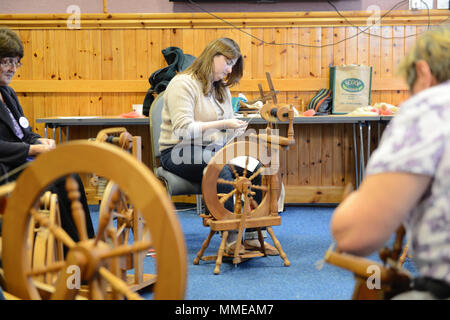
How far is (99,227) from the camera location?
977mm

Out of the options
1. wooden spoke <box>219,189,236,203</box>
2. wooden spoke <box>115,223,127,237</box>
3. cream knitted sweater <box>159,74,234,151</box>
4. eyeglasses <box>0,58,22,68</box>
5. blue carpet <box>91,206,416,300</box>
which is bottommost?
blue carpet <box>91,206,416,300</box>

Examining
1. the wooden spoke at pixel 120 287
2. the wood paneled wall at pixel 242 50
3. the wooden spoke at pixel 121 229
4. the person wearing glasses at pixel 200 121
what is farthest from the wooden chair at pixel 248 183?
the wood paneled wall at pixel 242 50

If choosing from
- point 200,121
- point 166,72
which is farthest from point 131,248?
point 166,72

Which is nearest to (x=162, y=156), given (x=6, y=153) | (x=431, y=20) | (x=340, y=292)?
(x=6, y=153)

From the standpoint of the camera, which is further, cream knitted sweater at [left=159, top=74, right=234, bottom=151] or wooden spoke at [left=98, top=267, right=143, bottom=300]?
cream knitted sweater at [left=159, top=74, right=234, bottom=151]

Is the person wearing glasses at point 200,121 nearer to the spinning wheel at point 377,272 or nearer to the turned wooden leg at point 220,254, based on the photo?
the turned wooden leg at point 220,254

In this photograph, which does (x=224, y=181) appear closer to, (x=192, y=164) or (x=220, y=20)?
(x=192, y=164)

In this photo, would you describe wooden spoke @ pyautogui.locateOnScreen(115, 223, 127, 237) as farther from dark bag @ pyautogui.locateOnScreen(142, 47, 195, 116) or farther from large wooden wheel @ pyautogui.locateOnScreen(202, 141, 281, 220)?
dark bag @ pyautogui.locateOnScreen(142, 47, 195, 116)

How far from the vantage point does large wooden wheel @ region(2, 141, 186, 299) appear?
829mm

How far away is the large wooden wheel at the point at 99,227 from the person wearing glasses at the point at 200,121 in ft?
4.83

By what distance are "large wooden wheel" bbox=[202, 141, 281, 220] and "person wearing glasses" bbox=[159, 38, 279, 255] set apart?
14 centimetres

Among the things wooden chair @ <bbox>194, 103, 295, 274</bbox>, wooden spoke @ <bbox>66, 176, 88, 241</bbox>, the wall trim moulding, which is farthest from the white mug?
wooden spoke @ <bbox>66, 176, 88, 241</bbox>

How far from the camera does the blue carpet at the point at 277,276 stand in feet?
7.17
